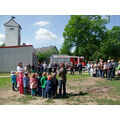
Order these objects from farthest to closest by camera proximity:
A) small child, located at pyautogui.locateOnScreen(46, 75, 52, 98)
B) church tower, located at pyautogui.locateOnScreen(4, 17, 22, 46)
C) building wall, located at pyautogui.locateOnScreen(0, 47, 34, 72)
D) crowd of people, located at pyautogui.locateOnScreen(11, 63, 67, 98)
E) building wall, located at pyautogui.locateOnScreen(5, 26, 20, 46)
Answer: building wall, located at pyautogui.locateOnScreen(5, 26, 20, 46), church tower, located at pyautogui.locateOnScreen(4, 17, 22, 46), building wall, located at pyautogui.locateOnScreen(0, 47, 34, 72), crowd of people, located at pyautogui.locateOnScreen(11, 63, 67, 98), small child, located at pyautogui.locateOnScreen(46, 75, 52, 98)

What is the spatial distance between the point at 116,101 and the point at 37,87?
3684 mm

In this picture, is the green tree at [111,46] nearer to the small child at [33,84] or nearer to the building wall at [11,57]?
the building wall at [11,57]

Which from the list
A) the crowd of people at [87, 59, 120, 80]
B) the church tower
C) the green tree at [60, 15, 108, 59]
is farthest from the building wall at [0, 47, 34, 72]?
the green tree at [60, 15, 108, 59]

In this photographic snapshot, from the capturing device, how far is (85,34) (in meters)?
30.0

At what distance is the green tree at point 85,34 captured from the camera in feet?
96.9

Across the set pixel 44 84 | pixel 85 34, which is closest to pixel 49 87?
pixel 44 84

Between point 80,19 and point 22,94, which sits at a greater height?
point 80,19

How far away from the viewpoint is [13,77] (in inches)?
280

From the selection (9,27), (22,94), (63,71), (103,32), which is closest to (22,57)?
(9,27)

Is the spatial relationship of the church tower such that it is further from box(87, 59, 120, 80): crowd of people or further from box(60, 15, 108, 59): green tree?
box(60, 15, 108, 59): green tree

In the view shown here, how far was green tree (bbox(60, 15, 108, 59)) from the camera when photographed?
29.5 m
